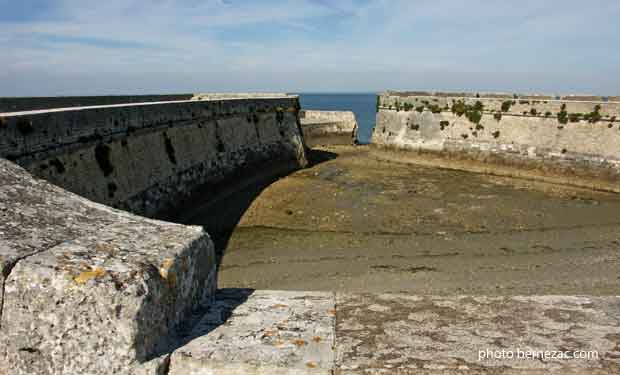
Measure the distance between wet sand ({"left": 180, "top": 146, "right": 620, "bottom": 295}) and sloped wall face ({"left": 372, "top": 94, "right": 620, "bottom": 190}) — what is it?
2.14m

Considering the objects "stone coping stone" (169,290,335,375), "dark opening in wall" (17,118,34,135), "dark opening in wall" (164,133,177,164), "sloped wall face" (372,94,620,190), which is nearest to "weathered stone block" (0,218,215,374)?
"stone coping stone" (169,290,335,375)

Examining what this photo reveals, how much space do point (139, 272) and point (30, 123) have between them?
6979 mm

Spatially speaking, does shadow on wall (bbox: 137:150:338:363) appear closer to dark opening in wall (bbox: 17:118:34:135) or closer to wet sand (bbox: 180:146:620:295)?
wet sand (bbox: 180:146:620:295)

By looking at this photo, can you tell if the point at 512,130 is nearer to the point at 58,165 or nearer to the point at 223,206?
the point at 223,206

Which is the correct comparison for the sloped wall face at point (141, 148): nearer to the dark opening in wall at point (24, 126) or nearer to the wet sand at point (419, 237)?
A: the dark opening in wall at point (24, 126)

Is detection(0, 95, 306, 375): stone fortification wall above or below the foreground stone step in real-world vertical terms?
above

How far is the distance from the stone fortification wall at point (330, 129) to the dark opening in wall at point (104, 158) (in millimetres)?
20432

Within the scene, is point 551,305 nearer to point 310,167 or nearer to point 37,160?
point 37,160

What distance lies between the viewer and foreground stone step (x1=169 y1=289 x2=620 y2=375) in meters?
2.34

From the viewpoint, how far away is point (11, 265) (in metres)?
2.33


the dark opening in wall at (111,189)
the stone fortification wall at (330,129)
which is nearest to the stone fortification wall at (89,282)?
the dark opening in wall at (111,189)

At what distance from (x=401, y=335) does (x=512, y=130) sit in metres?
22.7

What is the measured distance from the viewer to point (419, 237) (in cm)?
1230

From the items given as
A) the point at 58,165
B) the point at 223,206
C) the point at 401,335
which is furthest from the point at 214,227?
the point at 401,335
